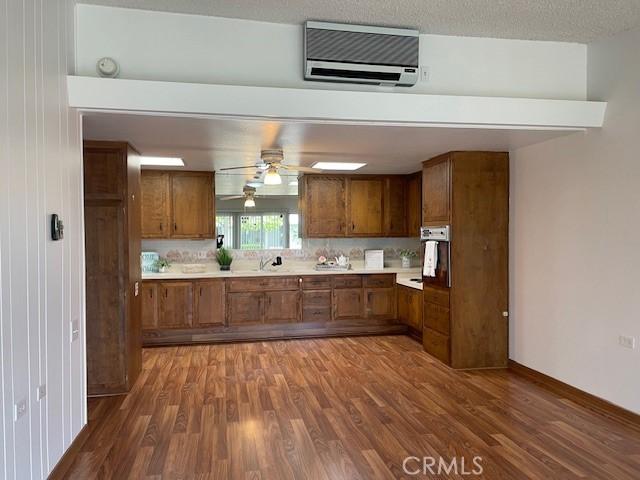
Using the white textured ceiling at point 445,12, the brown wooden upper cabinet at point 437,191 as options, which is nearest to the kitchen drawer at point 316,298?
the brown wooden upper cabinet at point 437,191

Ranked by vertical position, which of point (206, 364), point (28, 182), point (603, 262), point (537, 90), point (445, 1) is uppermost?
point (445, 1)

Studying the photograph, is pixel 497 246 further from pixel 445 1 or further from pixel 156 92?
pixel 156 92

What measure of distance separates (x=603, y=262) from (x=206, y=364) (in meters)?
3.95

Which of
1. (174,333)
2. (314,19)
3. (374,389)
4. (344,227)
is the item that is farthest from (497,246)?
(174,333)

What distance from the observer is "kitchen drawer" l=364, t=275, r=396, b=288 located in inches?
241

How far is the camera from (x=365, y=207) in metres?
6.51

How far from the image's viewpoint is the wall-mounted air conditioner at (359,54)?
3.03 m

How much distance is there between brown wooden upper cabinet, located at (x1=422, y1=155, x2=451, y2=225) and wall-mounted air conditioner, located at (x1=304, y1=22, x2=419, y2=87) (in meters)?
1.62

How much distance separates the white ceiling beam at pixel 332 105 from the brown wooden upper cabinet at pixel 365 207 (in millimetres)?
3198

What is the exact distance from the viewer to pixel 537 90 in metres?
3.49

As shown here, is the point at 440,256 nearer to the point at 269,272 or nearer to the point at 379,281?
the point at 379,281

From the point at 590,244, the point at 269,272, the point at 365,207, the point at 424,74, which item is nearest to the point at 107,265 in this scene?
the point at 269,272

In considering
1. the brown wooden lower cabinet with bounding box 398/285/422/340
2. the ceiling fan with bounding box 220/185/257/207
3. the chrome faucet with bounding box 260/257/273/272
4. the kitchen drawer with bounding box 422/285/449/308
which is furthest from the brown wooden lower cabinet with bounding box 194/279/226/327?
the kitchen drawer with bounding box 422/285/449/308

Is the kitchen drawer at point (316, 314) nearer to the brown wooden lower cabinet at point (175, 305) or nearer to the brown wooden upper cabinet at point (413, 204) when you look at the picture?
the brown wooden lower cabinet at point (175, 305)
